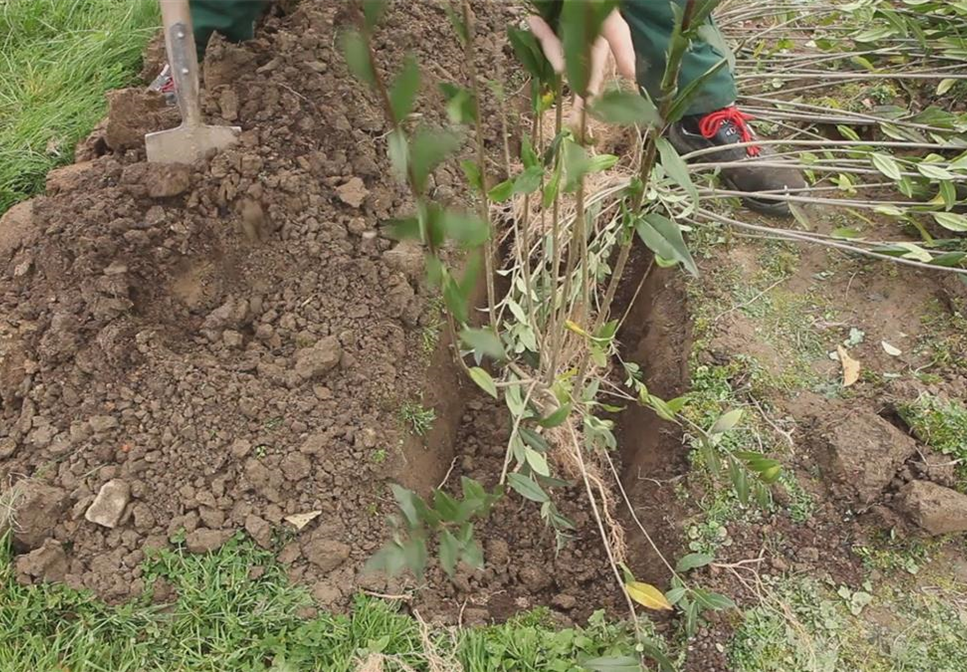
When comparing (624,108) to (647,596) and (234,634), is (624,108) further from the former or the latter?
(234,634)

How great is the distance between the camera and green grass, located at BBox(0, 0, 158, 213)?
7.64 ft

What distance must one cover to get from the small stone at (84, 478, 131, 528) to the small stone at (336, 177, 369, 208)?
0.78m

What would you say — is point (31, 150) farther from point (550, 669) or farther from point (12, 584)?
point (550, 669)

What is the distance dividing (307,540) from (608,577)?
24.7 inches

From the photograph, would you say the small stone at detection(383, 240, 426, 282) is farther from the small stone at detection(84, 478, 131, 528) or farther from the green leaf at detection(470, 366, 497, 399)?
the small stone at detection(84, 478, 131, 528)

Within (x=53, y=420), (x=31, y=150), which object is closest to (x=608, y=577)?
(x=53, y=420)

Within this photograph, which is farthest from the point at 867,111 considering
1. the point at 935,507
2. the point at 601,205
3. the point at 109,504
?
the point at 109,504

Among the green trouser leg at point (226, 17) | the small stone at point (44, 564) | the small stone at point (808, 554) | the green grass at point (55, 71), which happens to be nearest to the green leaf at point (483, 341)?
the small stone at point (808, 554)

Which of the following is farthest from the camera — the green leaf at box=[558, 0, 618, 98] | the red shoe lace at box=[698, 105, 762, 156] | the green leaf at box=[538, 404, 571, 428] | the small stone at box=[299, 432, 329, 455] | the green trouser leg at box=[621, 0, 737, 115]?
the red shoe lace at box=[698, 105, 762, 156]

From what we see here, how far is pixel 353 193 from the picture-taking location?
192 centimetres

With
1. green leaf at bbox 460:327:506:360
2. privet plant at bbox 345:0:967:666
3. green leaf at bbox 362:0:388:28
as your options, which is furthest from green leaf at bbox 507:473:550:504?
green leaf at bbox 362:0:388:28

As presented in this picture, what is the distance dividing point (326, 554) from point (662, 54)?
4.92 ft

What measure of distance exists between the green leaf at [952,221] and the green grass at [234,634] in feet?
4.05

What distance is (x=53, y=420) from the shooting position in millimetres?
1719
